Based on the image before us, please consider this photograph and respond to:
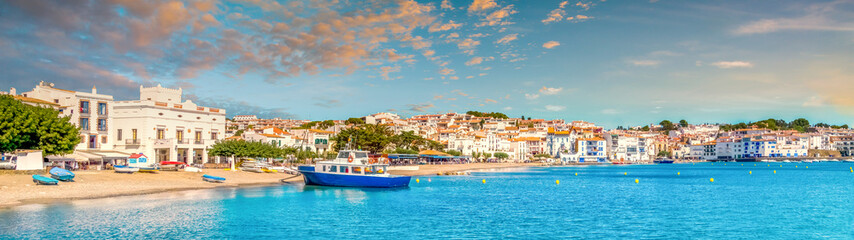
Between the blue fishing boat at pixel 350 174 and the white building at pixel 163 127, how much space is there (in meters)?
17.9

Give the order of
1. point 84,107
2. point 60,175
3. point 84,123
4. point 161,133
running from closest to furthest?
point 60,175 < point 84,123 < point 84,107 < point 161,133

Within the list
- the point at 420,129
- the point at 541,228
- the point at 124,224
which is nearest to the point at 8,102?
the point at 124,224

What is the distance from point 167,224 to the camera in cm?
2683

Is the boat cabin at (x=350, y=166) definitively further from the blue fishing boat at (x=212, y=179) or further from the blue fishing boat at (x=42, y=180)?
the blue fishing boat at (x=42, y=180)

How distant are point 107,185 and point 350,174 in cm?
1822

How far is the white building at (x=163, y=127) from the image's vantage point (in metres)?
59.8

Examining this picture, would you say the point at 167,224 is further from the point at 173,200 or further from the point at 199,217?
the point at 173,200

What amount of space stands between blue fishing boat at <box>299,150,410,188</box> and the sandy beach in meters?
5.19

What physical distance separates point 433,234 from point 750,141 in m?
203

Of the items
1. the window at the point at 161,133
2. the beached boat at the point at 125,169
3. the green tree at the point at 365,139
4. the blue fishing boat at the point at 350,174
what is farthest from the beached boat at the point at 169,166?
the green tree at the point at 365,139

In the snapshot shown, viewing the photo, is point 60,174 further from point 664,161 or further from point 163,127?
point 664,161

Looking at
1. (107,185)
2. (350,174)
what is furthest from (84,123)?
(350,174)

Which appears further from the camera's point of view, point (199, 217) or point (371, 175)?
point (371, 175)

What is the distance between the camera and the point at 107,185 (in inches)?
1574
